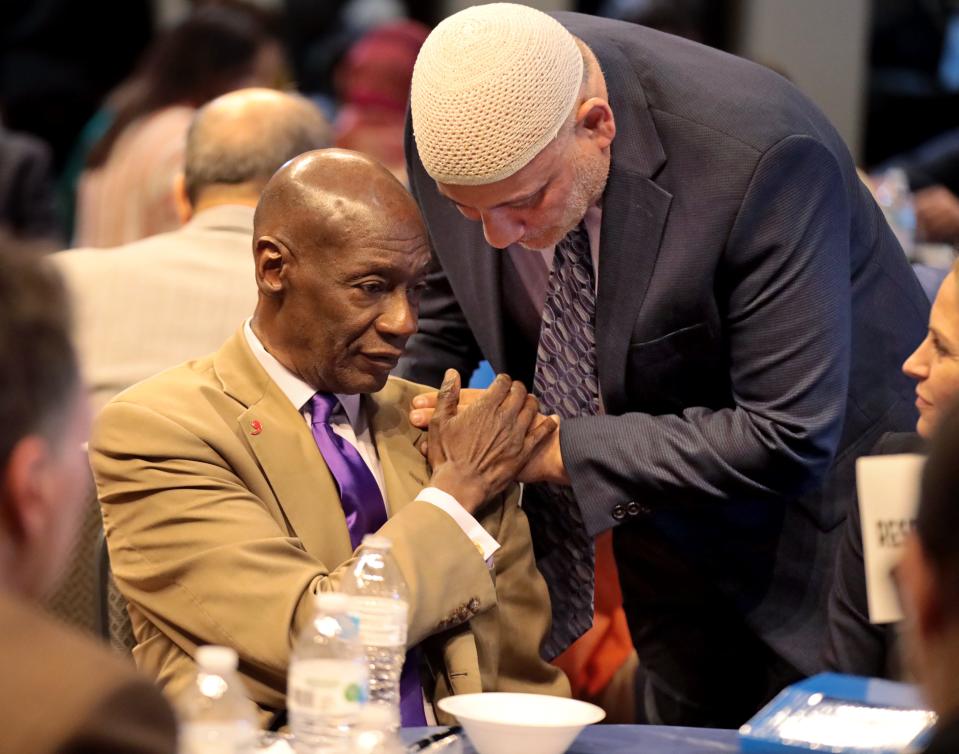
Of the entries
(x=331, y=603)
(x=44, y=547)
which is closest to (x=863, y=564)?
(x=331, y=603)

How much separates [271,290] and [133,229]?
123 inches

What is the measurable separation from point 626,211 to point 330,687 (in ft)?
4.20

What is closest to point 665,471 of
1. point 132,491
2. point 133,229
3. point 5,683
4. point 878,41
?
point 132,491

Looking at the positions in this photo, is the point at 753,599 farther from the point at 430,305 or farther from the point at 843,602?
the point at 430,305

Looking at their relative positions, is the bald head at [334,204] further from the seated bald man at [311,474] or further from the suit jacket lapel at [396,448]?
the suit jacket lapel at [396,448]

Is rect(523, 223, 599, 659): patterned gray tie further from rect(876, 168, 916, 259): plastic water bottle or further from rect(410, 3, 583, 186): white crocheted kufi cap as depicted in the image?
rect(876, 168, 916, 259): plastic water bottle

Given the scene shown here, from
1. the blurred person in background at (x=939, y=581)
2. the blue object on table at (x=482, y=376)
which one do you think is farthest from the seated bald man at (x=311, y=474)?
the blurred person in background at (x=939, y=581)

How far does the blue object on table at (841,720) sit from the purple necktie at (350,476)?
26.9 inches

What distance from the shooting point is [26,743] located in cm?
139

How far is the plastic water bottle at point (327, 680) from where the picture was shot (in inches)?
78.5

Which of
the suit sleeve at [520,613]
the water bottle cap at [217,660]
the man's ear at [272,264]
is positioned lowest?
the suit sleeve at [520,613]

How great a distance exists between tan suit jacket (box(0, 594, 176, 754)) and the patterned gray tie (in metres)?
1.74

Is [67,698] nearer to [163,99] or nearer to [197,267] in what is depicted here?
[197,267]

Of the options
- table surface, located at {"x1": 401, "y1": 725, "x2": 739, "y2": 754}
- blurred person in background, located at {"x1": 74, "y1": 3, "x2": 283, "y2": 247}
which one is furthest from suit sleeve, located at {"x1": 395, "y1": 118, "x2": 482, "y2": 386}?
blurred person in background, located at {"x1": 74, "y1": 3, "x2": 283, "y2": 247}
